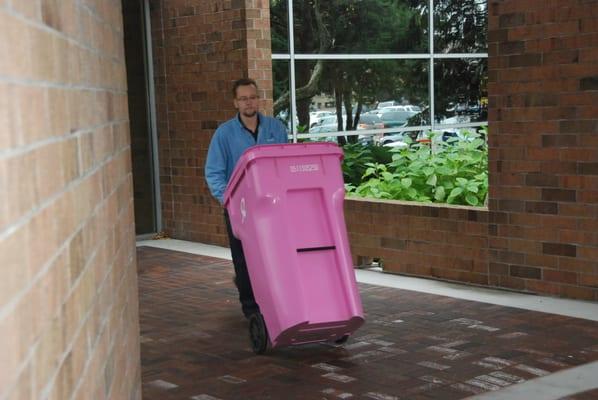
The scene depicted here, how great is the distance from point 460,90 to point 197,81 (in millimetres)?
4912

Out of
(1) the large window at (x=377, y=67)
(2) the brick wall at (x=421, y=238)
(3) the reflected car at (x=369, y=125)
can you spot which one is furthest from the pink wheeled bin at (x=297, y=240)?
(3) the reflected car at (x=369, y=125)

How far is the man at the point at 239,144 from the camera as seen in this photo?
666 centimetres

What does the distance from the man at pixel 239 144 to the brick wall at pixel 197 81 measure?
12.4 feet

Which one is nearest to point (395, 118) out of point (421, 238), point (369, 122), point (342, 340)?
point (369, 122)

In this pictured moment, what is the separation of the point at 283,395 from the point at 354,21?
824 centimetres

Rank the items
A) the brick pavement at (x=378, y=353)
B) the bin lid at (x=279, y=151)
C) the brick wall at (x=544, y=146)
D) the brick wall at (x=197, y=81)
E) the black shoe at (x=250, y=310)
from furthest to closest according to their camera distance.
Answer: the brick wall at (x=197, y=81)
the brick wall at (x=544, y=146)
the black shoe at (x=250, y=310)
the bin lid at (x=279, y=151)
the brick pavement at (x=378, y=353)

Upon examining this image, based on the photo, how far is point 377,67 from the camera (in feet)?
42.8

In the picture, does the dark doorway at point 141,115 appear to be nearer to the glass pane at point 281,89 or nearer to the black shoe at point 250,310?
the glass pane at point 281,89

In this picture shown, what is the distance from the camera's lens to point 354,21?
12.7 metres

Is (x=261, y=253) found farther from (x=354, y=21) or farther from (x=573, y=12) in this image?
(x=354, y=21)

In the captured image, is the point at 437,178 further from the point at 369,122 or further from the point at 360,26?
the point at 360,26

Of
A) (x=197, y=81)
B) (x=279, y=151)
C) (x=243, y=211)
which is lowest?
(x=243, y=211)

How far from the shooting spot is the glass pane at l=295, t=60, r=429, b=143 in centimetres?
1194

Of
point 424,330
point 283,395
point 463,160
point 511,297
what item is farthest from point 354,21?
point 283,395
